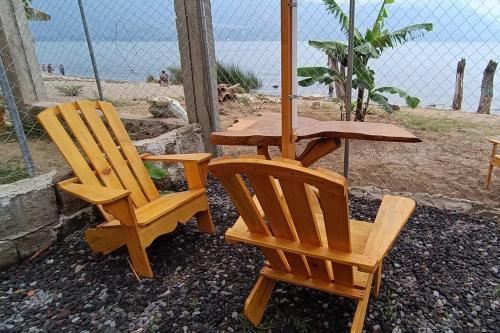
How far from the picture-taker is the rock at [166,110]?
457 centimetres

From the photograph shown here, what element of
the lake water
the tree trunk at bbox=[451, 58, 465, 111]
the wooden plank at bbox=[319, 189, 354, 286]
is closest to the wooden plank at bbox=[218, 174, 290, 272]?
the wooden plank at bbox=[319, 189, 354, 286]

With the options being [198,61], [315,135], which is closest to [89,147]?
[198,61]

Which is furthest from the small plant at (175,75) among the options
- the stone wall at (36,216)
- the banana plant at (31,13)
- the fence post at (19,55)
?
the stone wall at (36,216)

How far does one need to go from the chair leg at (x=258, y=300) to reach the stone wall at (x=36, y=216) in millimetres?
1806

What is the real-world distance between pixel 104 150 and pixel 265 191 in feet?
6.06

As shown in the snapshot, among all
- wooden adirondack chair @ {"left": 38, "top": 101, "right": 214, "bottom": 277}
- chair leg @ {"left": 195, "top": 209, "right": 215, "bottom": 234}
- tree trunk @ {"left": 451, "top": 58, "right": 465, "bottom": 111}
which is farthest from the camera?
tree trunk @ {"left": 451, "top": 58, "right": 465, "bottom": 111}

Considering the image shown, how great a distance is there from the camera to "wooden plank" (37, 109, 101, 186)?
2.51 meters

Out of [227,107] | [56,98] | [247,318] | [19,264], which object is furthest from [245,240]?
[227,107]

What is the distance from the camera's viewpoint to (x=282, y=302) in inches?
82.3

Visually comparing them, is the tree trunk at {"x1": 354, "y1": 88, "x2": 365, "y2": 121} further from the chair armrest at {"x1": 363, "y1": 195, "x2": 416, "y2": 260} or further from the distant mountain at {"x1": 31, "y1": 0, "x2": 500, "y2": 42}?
the chair armrest at {"x1": 363, "y1": 195, "x2": 416, "y2": 260}

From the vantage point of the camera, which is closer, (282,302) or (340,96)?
(282,302)

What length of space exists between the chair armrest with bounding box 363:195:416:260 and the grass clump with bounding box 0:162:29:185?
2830 millimetres

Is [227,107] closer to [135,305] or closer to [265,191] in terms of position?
[135,305]

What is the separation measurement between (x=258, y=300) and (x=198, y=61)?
2785 mm
